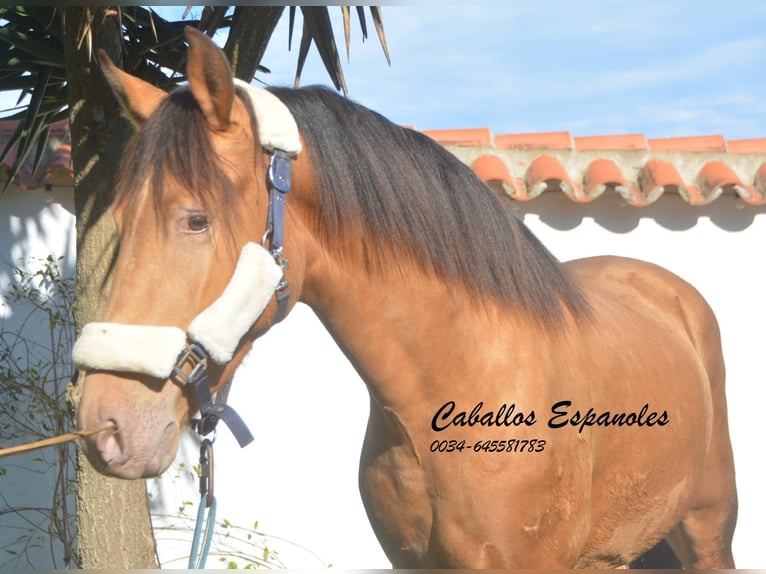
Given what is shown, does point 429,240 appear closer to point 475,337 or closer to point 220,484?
point 475,337

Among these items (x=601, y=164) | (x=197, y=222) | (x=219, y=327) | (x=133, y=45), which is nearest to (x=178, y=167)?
(x=197, y=222)

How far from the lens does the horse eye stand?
6.16 feet

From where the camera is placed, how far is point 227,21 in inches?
156

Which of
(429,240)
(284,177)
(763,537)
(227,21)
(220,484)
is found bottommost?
(763,537)

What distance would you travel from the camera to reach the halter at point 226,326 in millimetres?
1792

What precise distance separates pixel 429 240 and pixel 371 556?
127 inches

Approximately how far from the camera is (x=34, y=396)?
4.62m

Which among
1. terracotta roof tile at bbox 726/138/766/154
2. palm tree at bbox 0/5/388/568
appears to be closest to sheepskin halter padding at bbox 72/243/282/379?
palm tree at bbox 0/5/388/568

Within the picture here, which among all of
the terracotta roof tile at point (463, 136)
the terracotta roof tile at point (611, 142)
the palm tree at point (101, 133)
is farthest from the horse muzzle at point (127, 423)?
the terracotta roof tile at point (611, 142)

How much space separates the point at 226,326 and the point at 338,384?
10.3 ft

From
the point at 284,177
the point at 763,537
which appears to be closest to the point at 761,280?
the point at 763,537

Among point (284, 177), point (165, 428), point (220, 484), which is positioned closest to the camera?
point (165, 428)

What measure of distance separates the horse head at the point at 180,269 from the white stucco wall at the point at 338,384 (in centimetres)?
295

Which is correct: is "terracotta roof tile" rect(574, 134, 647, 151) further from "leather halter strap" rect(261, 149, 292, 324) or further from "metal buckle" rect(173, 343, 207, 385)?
"metal buckle" rect(173, 343, 207, 385)
